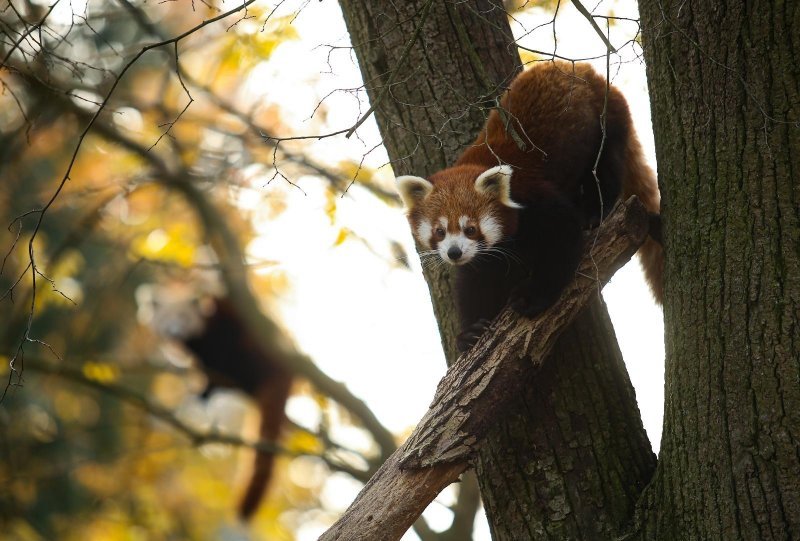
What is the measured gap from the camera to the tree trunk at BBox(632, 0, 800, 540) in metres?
3.01

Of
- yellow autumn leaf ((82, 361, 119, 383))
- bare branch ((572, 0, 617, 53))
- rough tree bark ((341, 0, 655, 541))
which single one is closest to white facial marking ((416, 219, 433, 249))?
rough tree bark ((341, 0, 655, 541))

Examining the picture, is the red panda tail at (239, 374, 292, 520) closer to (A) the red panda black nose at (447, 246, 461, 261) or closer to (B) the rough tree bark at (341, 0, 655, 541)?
(B) the rough tree bark at (341, 0, 655, 541)

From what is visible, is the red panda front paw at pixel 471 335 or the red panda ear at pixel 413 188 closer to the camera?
the red panda front paw at pixel 471 335

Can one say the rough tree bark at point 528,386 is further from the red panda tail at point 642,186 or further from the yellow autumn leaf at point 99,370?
the yellow autumn leaf at point 99,370

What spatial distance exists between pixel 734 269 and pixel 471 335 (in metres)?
1.31

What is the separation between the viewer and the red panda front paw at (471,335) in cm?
404

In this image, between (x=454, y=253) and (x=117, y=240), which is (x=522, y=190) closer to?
(x=454, y=253)

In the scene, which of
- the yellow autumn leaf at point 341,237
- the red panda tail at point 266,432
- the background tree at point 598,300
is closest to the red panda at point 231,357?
the red panda tail at point 266,432

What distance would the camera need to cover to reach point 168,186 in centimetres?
752

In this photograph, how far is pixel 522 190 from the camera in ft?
14.0

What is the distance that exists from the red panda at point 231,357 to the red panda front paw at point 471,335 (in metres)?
4.64

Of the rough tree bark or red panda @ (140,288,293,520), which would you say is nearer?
the rough tree bark

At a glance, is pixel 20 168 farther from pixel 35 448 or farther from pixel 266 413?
pixel 266 413

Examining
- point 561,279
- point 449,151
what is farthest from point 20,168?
point 561,279
